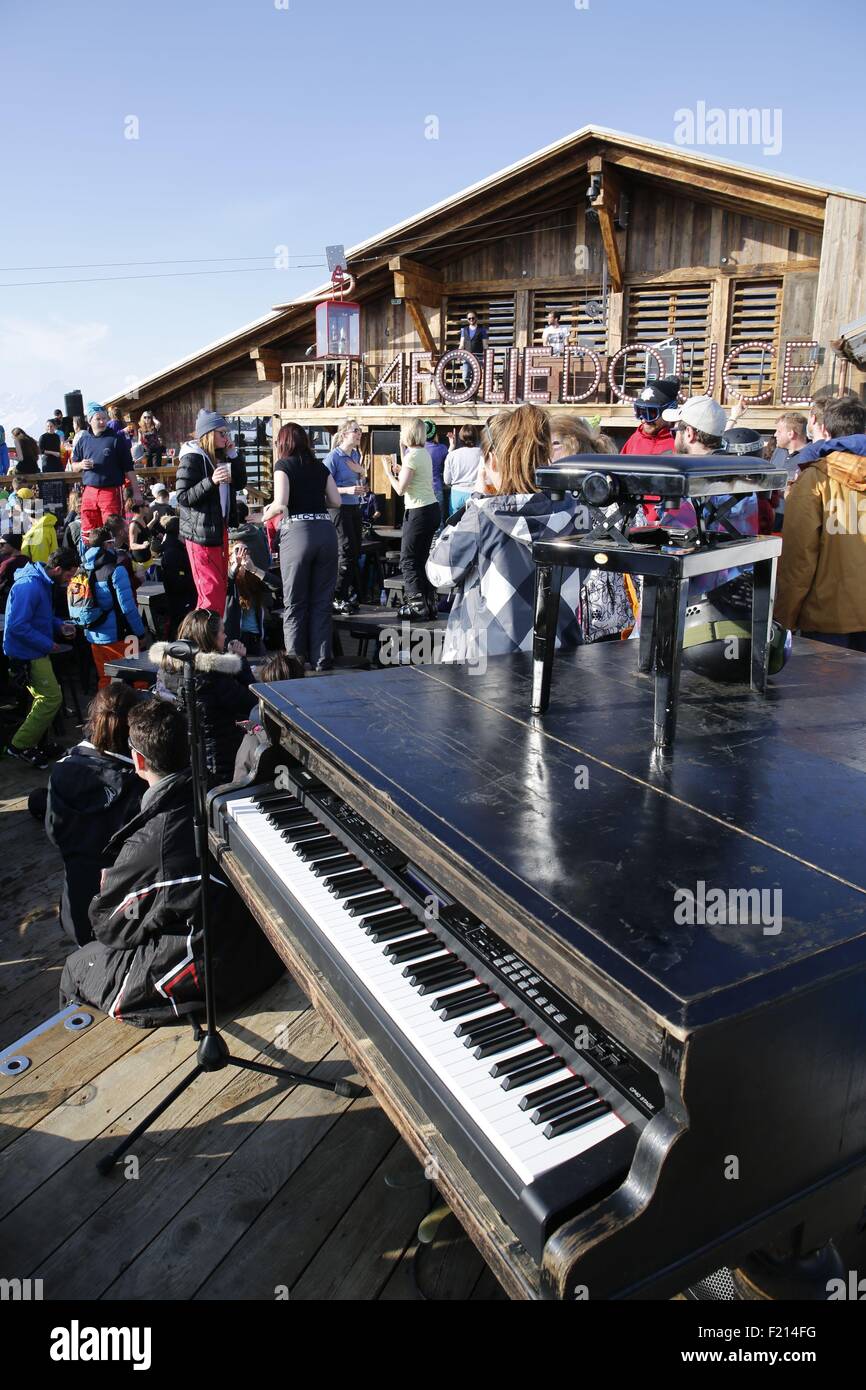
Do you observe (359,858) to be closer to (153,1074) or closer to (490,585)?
(153,1074)

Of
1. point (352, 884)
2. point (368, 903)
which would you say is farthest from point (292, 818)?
point (368, 903)

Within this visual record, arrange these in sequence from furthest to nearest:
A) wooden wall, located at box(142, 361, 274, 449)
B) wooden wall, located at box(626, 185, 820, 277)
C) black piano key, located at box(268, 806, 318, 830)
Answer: wooden wall, located at box(142, 361, 274, 449) → wooden wall, located at box(626, 185, 820, 277) → black piano key, located at box(268, 806, 318, 830)

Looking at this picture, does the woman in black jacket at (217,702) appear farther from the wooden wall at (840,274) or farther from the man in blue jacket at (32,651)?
the wooden wall at (840,274)

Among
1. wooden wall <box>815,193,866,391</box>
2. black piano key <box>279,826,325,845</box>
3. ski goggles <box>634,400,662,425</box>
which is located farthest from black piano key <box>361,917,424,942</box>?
wooden wall <box>815,193,866,391</box>

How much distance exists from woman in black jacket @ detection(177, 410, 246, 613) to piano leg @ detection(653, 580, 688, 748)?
6.31 m

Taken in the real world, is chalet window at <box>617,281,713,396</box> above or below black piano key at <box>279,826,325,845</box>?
above

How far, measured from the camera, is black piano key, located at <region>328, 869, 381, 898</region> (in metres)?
2.21

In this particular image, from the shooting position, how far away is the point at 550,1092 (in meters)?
1.50

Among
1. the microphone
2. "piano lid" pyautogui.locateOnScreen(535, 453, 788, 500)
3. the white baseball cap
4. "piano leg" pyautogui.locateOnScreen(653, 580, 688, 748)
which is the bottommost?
the microphone

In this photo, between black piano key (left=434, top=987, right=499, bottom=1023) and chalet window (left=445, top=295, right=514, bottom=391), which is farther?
chalet window (left=445, top=295, right=514, bottom=391)

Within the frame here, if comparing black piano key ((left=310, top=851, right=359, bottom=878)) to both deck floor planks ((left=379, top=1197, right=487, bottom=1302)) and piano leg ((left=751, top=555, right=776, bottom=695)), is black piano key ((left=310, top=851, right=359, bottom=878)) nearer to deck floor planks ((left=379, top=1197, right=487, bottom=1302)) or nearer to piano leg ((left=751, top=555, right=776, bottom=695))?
deck floor planks ((left=379, top=1197, right=487, bottom=1302))

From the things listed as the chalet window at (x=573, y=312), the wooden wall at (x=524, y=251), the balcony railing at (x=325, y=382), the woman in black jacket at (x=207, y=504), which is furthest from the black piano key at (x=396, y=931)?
the balcony railing at (x=325, y=382)

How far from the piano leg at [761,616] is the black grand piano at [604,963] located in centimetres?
10
